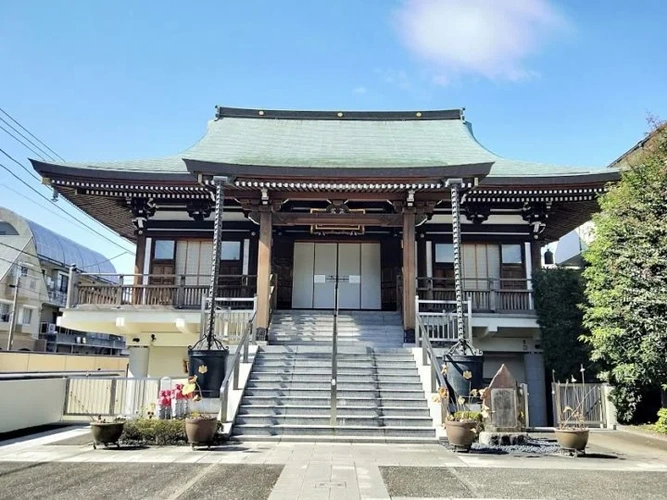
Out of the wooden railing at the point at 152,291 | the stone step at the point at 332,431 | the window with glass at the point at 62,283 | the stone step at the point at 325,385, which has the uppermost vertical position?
the window with glass at the point at 62,283

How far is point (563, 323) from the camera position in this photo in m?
12.8

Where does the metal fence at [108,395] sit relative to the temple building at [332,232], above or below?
below

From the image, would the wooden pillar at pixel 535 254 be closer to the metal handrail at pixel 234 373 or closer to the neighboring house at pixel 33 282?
the metal handrail at pixel 234 373

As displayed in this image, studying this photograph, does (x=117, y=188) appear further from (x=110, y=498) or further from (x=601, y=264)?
(x=601, y=264)

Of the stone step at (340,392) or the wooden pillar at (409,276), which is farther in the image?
the wooden pillar at (409,276)

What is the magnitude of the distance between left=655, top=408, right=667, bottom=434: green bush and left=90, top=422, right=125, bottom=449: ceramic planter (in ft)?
34.0

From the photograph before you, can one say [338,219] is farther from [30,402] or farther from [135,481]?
[135,481]

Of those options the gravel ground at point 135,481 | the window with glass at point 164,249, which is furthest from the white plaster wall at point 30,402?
the window with glass at point 164,249

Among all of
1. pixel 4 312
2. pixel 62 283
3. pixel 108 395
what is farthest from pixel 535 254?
pixel 62 283

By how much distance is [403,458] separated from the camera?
24.6 ft

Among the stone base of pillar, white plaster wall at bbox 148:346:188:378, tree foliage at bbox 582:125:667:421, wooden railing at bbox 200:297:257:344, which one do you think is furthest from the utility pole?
tree foliage at bbox 582:125:667:421

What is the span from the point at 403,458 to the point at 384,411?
2130mm

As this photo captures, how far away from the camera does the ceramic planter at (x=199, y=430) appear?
8.06 meters

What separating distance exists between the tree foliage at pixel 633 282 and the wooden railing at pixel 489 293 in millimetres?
2756
